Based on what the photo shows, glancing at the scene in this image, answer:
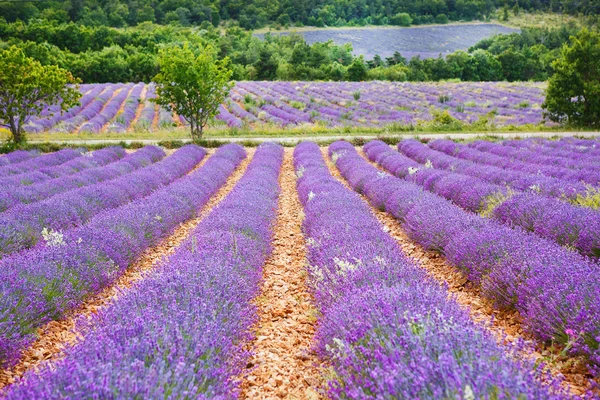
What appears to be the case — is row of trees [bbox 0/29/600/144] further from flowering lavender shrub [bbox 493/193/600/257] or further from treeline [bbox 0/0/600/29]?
treeline [bbox 0/0/600/29]

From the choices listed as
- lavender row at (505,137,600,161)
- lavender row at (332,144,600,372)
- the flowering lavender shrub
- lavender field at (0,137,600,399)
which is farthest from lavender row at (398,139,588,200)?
lavender row at (505,137,600,161)

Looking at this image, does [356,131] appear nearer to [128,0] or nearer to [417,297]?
[417,297]

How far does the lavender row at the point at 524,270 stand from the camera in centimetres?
257

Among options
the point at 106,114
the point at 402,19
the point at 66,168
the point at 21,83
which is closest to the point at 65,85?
the point at 21,83

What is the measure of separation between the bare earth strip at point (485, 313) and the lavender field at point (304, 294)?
2 cm

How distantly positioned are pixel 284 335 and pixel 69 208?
420 centimetres

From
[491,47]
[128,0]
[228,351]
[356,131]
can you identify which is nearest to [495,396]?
[228,351]

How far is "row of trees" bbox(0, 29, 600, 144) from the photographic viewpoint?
47.3ft

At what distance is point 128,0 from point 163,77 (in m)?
83.6

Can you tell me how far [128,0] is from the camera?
8612 cm

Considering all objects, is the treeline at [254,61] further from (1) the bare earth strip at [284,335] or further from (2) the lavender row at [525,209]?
(1) the bare earth strip at [284,335]

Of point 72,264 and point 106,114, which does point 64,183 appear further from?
point 106,114

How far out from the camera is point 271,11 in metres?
96.1

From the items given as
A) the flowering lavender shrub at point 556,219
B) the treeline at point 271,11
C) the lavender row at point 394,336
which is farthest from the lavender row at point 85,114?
the treeline at point 271,11
